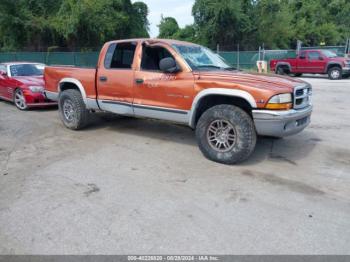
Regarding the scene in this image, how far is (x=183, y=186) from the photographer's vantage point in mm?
4242

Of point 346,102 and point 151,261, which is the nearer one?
point 151,261

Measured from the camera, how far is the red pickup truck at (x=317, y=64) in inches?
728

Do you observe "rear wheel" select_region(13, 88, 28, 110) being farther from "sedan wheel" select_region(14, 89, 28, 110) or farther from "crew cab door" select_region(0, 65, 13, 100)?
"crew cab door" select_region(0, 65, 13, 100)

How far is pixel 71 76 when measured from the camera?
692cm

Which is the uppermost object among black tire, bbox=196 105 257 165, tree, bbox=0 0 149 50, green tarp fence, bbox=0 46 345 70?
tree, bbox=0 0 149 50

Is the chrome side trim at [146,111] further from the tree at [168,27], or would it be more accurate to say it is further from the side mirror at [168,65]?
the tree at [168,27]

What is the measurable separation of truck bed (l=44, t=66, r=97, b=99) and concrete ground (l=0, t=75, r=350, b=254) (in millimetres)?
981

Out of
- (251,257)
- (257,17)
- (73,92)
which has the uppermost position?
(257,17)

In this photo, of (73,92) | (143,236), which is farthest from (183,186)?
(73,92)

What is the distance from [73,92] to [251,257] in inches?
210

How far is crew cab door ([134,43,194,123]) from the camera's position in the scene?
5211 mm

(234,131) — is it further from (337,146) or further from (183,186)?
(337,146)

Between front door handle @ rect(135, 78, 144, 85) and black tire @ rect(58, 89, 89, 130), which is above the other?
front door handle @ rect(135, 78, 144, 85)

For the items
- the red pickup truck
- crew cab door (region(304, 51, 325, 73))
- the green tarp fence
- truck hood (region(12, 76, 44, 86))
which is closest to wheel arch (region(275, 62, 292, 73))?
the red pickup truck
